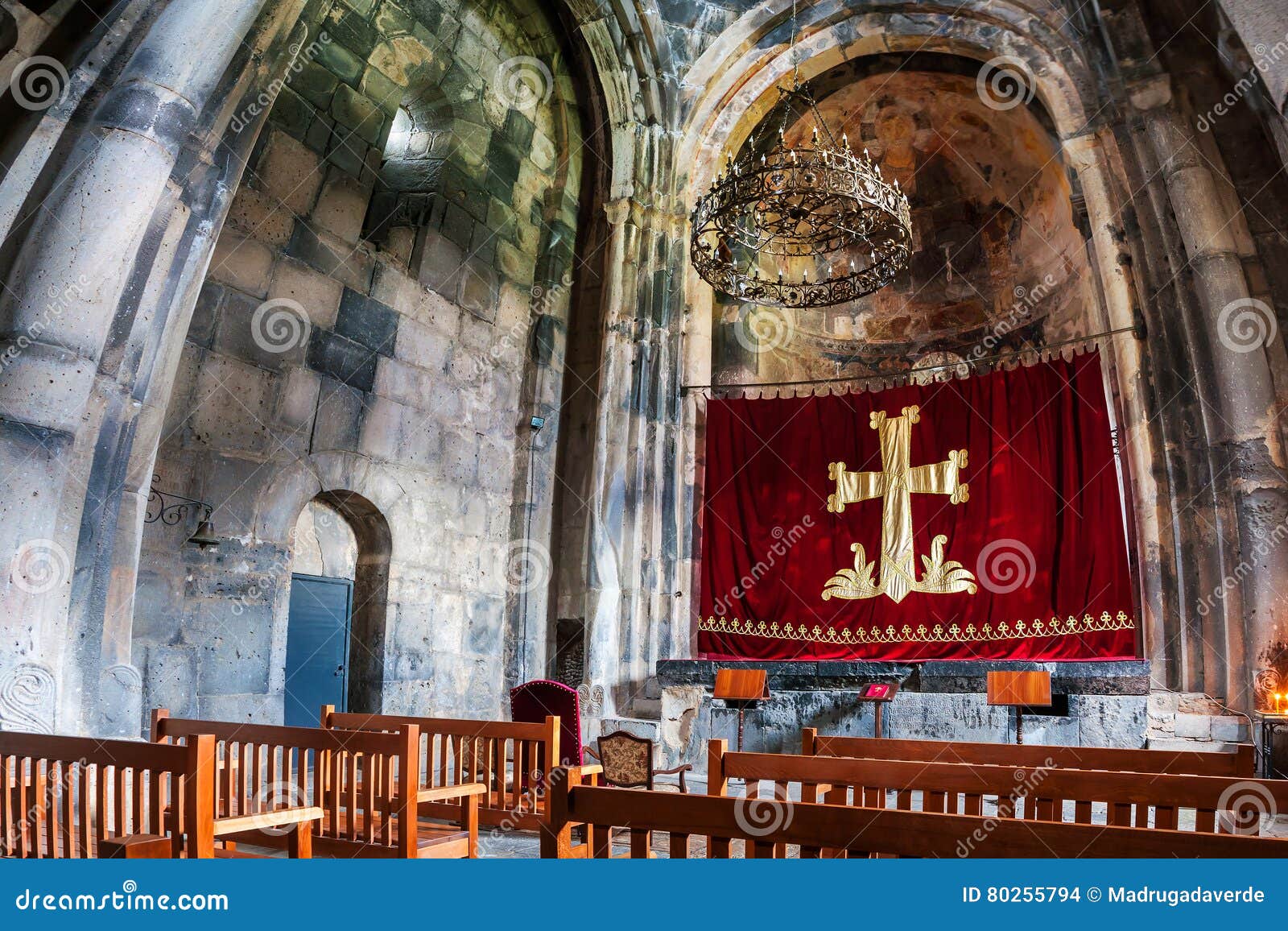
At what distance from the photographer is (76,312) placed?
446cm

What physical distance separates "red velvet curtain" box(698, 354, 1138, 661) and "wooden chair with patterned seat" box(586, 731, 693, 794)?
14.4 ft

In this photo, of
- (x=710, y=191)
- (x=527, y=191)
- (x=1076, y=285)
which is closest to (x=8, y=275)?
(x=710, y=191)

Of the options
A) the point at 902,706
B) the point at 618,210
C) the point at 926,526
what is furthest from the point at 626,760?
the point at 618,210

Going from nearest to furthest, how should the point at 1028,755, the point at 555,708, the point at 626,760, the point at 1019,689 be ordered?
the point at 1028,755
the point at 626,760
the point at 555,708
the point at 1019,689

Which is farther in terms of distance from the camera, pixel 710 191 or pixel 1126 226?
pixel 1126 226

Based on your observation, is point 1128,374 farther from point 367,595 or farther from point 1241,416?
point 367,595

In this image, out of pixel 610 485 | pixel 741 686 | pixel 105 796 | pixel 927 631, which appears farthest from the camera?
pixel 610 485

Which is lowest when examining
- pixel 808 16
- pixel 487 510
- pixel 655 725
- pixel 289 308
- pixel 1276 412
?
pixel 655 725

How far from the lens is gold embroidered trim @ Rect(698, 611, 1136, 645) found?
7801 millimetres

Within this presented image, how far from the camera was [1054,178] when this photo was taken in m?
9.62

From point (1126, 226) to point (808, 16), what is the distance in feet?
12.9

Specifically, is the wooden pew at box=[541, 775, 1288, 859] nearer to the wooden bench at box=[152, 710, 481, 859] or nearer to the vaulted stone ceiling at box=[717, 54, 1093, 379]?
the wooden bench at box=[152, 710, 481, 859]

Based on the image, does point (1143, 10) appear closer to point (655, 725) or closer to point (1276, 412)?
point (1276, 412)

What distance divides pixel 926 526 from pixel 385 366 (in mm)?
5205
